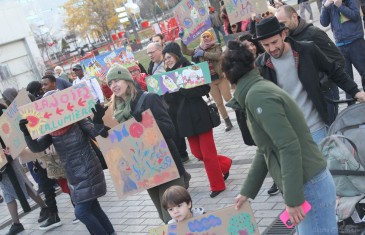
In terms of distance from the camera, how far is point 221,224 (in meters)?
3.12

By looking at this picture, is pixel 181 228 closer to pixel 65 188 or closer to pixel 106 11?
pixel 65 188

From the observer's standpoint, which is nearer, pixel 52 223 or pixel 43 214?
pixel 52 223

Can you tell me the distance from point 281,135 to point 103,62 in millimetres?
7408

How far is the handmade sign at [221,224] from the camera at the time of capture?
10.0ft

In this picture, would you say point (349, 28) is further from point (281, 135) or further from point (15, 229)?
point (15, 229)

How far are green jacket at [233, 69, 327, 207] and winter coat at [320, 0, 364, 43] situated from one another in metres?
4.15

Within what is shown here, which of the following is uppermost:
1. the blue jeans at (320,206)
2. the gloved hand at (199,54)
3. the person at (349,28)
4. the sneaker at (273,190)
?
the gloved hand at (199,54)

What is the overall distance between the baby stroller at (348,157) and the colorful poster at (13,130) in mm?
3520

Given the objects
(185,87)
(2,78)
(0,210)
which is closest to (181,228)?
(185,87)

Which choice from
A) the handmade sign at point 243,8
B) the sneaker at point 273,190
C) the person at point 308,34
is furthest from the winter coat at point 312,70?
the handmade sign at point 243,8

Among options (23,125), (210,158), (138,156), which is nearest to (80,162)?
(23,125)

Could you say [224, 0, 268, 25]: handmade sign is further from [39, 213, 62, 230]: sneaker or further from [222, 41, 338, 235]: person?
[222, 41, 338, 235]: person

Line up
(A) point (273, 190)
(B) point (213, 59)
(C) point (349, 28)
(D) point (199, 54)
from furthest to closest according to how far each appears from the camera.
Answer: (B) point (213, 59), (D) point (199, 54), (C) point (349, 28), (A) point (273, 190)

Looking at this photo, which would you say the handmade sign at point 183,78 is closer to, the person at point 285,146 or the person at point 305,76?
the person at point 305,76
